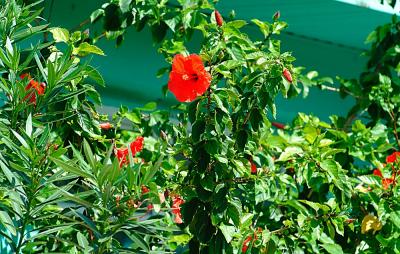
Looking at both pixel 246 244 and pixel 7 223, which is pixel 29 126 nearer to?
pixel 7 223

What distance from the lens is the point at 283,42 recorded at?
201 inches

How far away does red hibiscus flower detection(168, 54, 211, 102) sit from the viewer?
9.20ft

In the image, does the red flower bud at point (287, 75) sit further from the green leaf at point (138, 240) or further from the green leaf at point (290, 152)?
the green leaf at point (138, 240)

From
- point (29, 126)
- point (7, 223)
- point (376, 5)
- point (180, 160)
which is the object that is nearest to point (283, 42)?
point (376, 5)

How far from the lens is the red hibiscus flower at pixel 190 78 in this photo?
2803mm

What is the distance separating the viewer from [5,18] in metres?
2.69

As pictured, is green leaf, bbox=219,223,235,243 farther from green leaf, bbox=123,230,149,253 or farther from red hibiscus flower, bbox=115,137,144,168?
green leaf, bbox=123,230,149,253

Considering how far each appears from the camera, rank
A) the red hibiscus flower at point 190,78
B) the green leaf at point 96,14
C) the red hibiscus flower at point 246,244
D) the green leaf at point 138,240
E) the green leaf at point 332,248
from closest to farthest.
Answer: the green leaf at point 138,240, the red hibiscus flower at point 190,78, the red hibiscus flower at point 246,244, the green leaf at point 332,248, the green leaf at point 96,14

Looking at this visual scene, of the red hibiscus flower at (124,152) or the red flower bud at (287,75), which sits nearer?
the red flower bud at (287,75)

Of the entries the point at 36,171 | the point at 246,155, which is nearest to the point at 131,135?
the point at 246,155

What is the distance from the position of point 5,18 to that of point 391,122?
92.9 inches

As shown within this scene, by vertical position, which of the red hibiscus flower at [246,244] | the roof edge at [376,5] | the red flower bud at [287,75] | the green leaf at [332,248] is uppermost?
the red flower bud at [287,75]

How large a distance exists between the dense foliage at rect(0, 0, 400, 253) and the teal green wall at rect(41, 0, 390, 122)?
0.63 meters

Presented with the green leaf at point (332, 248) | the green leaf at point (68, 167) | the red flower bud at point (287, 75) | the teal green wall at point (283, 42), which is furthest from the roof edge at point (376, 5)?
the green leaf at point (68, 167)
